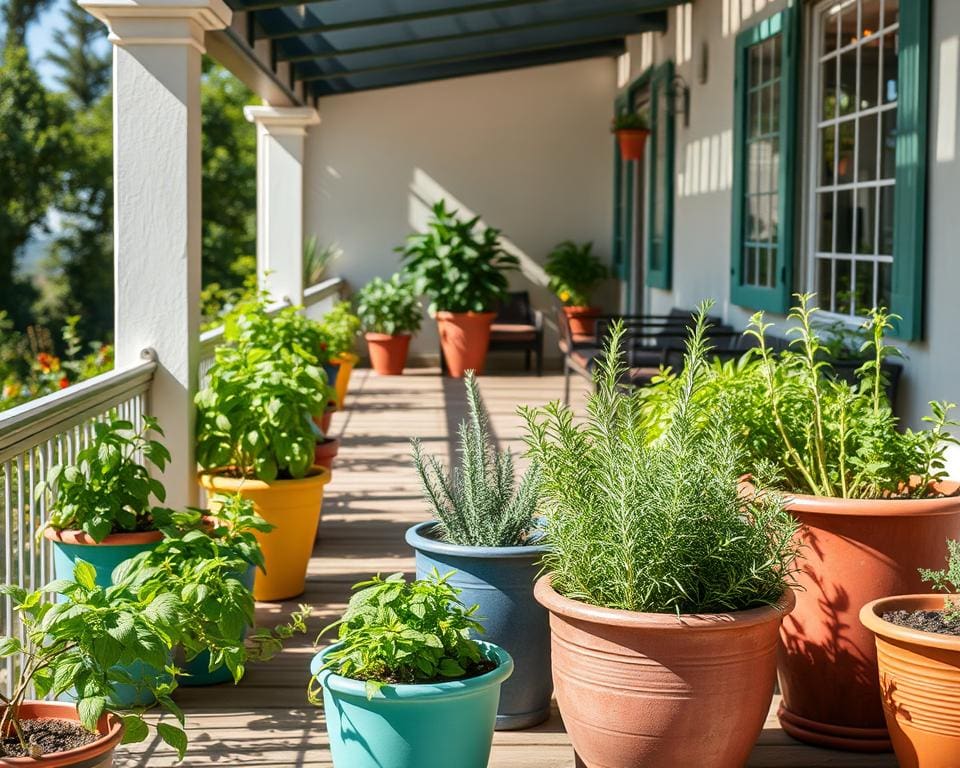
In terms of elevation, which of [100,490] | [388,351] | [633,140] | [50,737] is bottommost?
[50,737]

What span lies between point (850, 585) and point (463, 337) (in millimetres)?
8235

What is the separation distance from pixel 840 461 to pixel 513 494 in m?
0.78

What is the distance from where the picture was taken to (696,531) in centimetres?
242

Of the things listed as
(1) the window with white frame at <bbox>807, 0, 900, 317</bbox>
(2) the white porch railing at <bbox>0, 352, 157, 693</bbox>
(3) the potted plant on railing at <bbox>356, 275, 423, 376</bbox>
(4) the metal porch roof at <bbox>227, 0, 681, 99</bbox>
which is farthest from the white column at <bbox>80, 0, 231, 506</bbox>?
(3) the potted plant on railing at <bbox>356, 275, 423, 376</bbox>

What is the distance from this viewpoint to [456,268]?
10.9 m

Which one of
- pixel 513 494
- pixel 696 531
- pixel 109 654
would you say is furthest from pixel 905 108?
pixel 109 654

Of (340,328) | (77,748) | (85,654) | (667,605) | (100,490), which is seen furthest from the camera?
(340,328)

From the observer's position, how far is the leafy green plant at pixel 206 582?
9.44 ft

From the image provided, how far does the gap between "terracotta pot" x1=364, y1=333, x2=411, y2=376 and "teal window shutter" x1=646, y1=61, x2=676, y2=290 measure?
237 centimetres

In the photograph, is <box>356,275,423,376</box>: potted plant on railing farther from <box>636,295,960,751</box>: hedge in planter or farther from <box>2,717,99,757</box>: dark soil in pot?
<box>2,717,99,757</box>: dark soil in pot

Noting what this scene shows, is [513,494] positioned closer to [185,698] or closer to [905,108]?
[185,698]

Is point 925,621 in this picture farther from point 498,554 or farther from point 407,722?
point 407,722

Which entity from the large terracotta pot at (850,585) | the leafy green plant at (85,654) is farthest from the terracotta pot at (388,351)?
the leafy green plant at (85,654)

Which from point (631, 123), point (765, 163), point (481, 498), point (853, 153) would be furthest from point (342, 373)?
point (481, 498)
